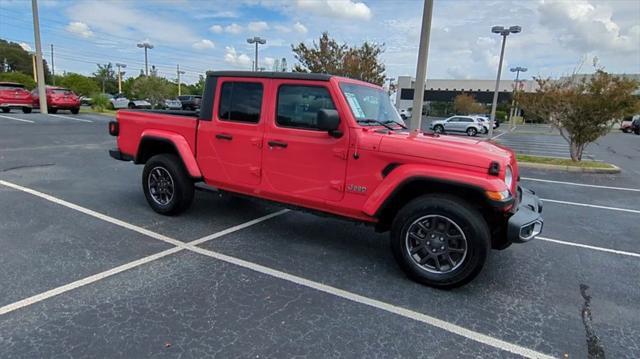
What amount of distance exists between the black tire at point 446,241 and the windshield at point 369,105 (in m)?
1.06

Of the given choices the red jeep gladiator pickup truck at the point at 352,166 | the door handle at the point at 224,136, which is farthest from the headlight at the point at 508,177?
the door handle at the point at 224,136

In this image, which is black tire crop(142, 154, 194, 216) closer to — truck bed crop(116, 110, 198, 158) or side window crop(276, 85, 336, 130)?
truck bed crop(116, 110, 198, 158)

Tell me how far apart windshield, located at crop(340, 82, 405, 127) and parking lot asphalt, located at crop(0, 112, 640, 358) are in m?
1.49

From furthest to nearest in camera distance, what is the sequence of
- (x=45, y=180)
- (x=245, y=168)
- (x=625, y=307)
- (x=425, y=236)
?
(x=45, y=180), (x=245, y=168), (x=425, y=236), (x=625, y=307)

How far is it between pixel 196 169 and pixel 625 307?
4.64 metres

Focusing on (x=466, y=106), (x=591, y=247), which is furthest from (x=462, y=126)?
(x=466, y=106)

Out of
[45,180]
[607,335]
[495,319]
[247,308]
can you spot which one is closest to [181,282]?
[247,308]

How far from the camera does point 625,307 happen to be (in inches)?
129

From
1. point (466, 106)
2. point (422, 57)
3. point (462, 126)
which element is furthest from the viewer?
point (466, 106)

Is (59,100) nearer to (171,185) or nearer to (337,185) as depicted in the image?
(171,185)

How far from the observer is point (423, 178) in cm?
335

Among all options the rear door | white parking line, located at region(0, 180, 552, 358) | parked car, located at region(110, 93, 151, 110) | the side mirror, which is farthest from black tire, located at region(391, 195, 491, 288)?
parked car, located at region(110, 93, 151, 110)

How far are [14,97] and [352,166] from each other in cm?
2316

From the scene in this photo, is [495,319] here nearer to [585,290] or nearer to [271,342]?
[585,290]
